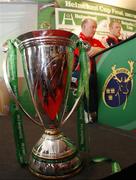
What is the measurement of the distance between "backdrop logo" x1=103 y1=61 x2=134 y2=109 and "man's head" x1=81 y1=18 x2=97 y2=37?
2.94 ft

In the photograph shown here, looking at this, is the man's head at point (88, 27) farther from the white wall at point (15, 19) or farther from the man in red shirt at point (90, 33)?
the white wall at point (15, 19)

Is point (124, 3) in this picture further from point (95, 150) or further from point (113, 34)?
point (95, 150)

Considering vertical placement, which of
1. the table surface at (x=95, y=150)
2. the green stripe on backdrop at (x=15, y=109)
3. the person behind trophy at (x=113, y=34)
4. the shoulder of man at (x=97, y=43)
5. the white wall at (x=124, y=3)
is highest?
the white wall at (x=124, y=3)

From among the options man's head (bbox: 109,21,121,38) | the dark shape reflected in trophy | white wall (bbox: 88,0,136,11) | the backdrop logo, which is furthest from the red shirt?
the dark shape reflected in trophy

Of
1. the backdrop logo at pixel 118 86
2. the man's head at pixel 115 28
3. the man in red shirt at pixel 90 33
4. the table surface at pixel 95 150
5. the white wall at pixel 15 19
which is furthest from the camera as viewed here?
the man's head at pixel 115 28

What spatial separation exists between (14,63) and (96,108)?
22.4 inches

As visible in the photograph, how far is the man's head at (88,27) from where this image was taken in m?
1.76

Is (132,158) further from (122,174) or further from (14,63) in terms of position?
(14,63)

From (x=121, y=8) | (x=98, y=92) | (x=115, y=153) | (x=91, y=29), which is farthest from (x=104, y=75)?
(x=121, y=8)

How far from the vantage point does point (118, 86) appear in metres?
0.89

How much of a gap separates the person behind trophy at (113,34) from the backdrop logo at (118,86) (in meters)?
0.96

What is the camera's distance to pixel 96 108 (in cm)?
103

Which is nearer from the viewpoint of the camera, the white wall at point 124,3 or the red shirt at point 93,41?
the red shirt at point 93,41

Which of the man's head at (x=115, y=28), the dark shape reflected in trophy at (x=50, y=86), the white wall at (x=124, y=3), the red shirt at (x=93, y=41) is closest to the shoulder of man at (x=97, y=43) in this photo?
the red shirt at (x=93, y=41)
